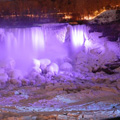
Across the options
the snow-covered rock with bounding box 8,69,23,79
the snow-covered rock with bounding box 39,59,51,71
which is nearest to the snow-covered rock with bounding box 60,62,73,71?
the snow-covered rock with bounding box 39,59,51,71

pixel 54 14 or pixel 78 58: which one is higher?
pixel 54 14

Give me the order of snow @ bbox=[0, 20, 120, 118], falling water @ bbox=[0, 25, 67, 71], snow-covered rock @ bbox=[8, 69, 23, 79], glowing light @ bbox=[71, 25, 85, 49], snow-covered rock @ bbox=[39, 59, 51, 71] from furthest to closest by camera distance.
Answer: glowing light @ bbox=[71, 25, 85, 49] < falling water @ bbox=[0, 25, 67, 71] < snow-covered rock @ bbox=[39, 59, 51, 71] < snow-covered rock @ bbox=[8, 69, 23, 79] < snow @ bbox=[0, 20, 120, 118]

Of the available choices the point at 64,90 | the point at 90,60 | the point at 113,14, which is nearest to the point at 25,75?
the point at 64,90

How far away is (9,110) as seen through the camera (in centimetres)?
420

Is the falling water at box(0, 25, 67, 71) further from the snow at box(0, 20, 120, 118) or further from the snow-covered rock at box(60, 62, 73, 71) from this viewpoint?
the snow-covered rock at box(60, 62, 73, 71)

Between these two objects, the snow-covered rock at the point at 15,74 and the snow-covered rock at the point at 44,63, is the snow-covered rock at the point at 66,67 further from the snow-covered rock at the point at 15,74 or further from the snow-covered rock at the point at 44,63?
the snow-covered rock at the point at 15,74

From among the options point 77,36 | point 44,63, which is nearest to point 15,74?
point 44,63

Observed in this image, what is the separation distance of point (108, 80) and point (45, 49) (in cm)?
422

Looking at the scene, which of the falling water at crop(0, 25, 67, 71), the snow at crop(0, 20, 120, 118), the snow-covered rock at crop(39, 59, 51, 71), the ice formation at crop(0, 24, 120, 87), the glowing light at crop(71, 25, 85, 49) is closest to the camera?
the snow at crop(0, 20, 120, 118)

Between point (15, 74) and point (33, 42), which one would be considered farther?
point (33, 42)

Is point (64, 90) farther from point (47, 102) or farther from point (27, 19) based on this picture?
point (27, 19)

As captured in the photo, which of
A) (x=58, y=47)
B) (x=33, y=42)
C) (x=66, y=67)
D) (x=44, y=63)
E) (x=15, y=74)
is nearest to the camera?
(x=15, y=74)

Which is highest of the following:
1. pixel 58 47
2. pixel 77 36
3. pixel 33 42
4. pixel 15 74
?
pixel 77 36

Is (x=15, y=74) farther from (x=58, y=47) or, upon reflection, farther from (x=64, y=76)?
(x=58, y=47)
